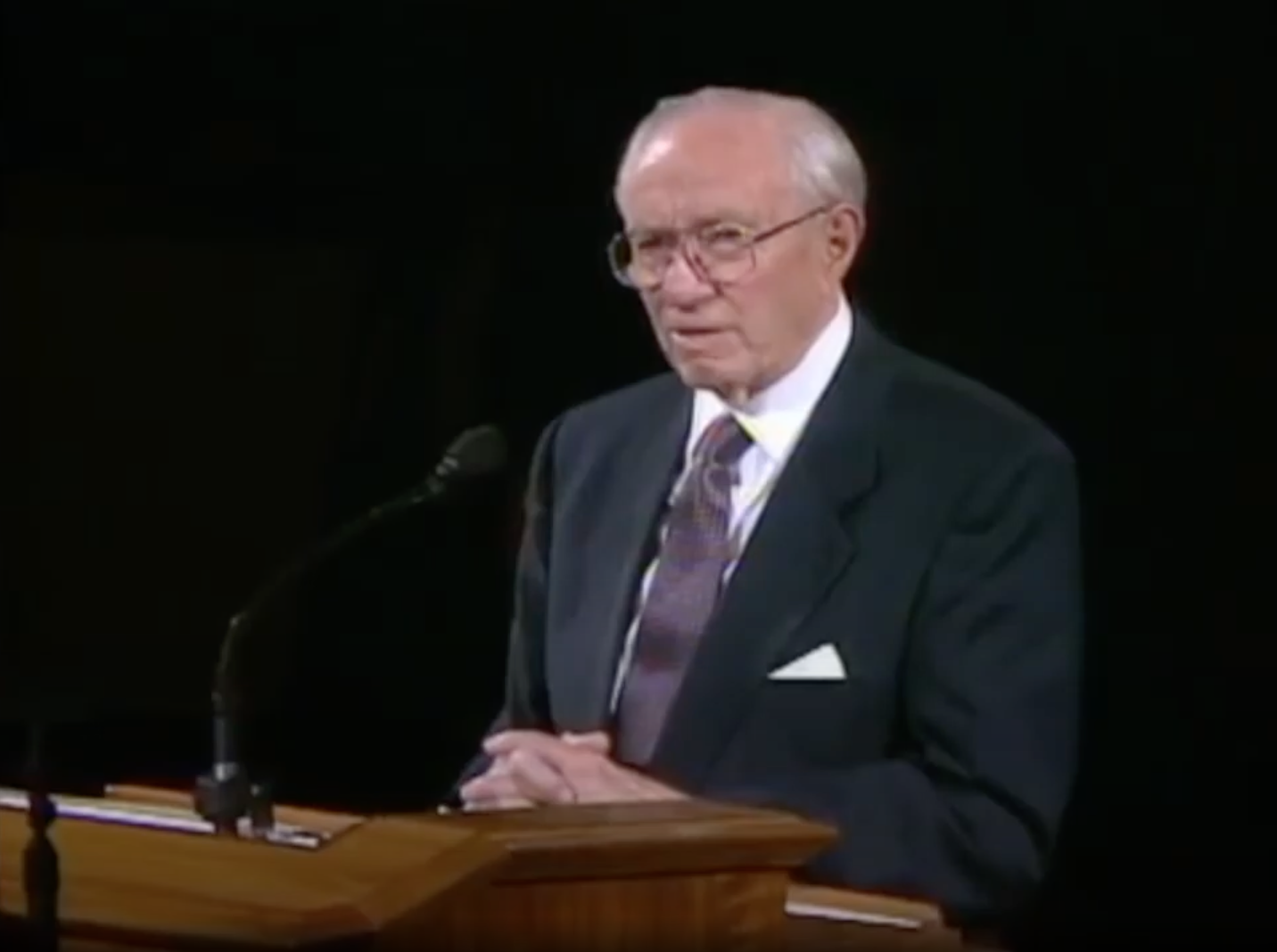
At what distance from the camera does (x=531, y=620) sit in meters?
2.77

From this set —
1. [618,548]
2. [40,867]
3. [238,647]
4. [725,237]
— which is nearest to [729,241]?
[725,237]

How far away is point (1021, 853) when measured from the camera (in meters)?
2.46

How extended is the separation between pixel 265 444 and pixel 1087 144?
1.18 m

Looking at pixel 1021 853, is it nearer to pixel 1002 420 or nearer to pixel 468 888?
pixel 1002 420

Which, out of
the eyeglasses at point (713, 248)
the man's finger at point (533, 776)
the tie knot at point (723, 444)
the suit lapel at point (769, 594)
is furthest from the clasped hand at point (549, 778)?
the eyeglasses at point (713, 248)

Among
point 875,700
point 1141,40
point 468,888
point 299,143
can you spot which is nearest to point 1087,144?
point 1141,40

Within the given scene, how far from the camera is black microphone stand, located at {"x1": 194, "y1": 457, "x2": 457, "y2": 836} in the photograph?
2156 mm

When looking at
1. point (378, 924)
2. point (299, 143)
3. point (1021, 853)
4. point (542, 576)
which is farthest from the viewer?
point (299, 143)

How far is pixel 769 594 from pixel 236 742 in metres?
0.57

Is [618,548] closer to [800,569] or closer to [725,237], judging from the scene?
[800,569]

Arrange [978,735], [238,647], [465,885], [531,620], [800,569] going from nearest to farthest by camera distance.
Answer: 1. [465,885]
2. [238,647]
3. [978,735]
4. [800,569]
5. [531,620]

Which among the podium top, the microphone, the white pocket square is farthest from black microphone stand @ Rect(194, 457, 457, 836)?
the white pocket square

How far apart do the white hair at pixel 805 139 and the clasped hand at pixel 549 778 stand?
629 millimetres

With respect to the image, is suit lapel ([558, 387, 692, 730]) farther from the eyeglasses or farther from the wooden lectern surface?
the wooden lectern surface
